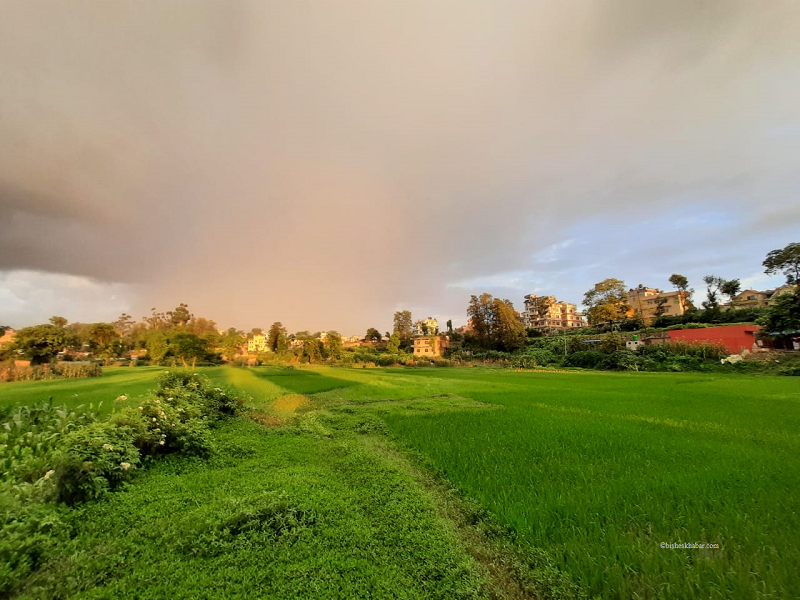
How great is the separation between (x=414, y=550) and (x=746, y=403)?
13545mm

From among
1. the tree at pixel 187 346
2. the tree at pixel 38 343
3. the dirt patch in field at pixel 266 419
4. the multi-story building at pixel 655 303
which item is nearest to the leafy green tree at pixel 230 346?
the tree at pixel 187 346

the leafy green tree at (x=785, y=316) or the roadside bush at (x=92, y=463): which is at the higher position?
the leafy green tree at (x=785, y=316)

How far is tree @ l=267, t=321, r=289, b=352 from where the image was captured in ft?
140

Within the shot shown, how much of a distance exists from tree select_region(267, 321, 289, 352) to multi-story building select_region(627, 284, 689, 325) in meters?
53.1

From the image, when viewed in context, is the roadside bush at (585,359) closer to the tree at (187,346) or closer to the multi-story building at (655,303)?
the multi-story building at (655,303)

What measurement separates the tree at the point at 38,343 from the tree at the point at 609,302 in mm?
55101

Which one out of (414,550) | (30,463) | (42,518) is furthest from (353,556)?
(30,463)

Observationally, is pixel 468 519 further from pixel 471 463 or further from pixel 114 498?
pixel 114 498

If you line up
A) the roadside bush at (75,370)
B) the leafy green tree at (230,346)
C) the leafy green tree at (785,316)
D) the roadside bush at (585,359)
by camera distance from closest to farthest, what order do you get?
the roadside bush at (75,370)
the leafy green tree at (785,316)
the roadside bush at (585,359)
the leafy green tree at (230,346)

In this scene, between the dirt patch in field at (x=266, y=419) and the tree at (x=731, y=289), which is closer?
the dirt patch in field at (x=266, y=419)

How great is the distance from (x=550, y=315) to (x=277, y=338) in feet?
217

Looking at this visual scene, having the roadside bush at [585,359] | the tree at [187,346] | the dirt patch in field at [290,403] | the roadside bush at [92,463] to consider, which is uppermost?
the tree at [187,346]

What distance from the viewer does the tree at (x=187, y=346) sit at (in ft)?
94.1

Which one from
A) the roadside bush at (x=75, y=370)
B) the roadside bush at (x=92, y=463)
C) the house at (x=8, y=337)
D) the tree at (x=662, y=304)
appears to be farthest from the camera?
the tree at (x=662, y=304)
